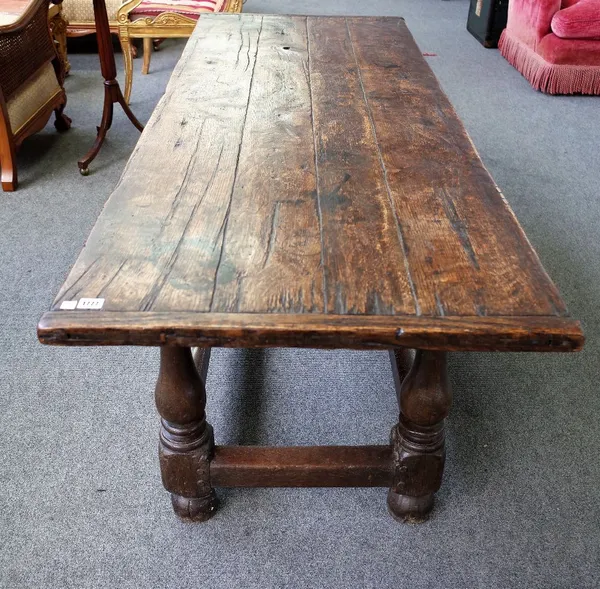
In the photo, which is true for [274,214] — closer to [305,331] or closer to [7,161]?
[305,331]

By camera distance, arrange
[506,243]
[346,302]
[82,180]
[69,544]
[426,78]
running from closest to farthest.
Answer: [346,302], [506,243], [69,544], [426,78], [82,180]

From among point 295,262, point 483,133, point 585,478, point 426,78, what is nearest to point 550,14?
point 483,133

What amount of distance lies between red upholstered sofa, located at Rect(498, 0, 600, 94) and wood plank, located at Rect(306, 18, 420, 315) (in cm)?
184

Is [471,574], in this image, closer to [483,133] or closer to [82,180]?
[82,180]

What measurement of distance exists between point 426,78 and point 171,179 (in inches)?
34.1

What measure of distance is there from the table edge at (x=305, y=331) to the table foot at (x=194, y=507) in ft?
1.49

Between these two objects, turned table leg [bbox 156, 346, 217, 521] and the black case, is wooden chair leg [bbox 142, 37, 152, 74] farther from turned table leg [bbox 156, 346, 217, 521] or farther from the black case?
turned table leg [bbox 156, 346, 217, 521]

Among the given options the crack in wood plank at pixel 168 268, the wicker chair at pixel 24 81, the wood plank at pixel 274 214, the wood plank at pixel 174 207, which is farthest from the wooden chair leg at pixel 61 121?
the crack in wood plank at pixel 168 268

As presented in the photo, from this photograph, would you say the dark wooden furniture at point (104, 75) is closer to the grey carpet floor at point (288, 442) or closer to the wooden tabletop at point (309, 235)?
the grey carpet floor at point (288, 442)

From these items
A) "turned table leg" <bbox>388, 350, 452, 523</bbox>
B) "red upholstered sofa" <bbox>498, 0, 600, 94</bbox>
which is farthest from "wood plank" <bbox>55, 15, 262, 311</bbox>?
"red upholstered sofa" <bbox>498, 0, 600, 94</bbox>

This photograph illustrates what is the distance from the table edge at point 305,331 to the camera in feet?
2.86

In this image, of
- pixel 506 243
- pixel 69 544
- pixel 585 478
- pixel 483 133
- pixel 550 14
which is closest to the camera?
pixel 506 243

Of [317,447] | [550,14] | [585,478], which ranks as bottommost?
[585,478]

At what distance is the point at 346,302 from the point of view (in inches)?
36.2
